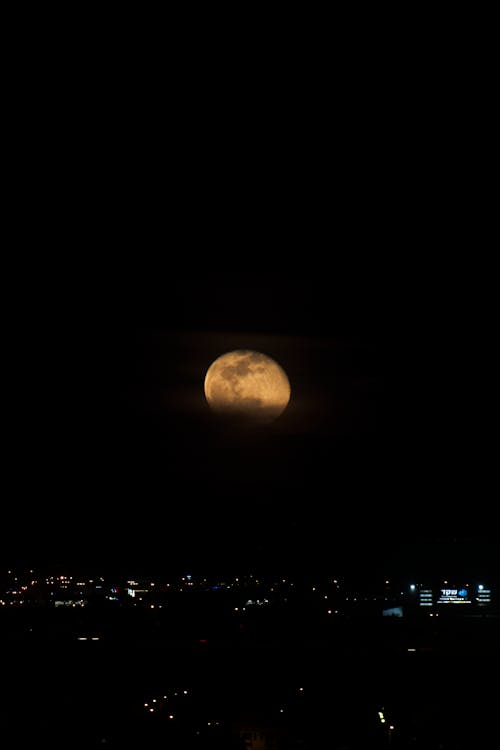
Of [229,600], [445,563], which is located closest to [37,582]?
[229,600]

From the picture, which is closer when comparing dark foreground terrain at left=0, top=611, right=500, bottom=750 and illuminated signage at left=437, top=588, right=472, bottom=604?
dark foreground terrain at left=0, top=611, right=500, bottom=750

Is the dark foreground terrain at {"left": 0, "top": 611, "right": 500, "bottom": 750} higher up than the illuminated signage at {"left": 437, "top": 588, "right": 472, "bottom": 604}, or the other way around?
the illuminated signage at {"left": 437, "top": 588, "right": 472, "bottom": 604}

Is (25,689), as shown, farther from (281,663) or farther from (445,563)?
(445,563)

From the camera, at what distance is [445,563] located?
63.8 metres

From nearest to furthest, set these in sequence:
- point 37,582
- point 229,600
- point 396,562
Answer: point 229,600 < point 396,562 < point 37,582

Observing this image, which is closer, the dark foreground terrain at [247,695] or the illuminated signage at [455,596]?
the dark foreground terrain at [247,695]

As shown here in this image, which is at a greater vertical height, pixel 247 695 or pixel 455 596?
pixel 455 596

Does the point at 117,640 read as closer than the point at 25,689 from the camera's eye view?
No

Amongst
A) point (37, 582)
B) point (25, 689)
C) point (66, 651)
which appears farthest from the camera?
point (37, 582)

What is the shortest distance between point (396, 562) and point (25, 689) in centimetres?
5182

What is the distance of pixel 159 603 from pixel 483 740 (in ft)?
165

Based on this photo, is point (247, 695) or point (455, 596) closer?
point (247, 695)

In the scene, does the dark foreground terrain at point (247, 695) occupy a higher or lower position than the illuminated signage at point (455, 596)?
lower

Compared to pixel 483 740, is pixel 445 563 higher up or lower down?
higher up
